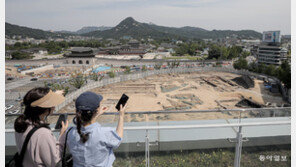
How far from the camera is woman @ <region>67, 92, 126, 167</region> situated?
4.99 feet

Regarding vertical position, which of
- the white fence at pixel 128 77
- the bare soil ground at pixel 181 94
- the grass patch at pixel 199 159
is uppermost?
the grass patch at pixel 199 159

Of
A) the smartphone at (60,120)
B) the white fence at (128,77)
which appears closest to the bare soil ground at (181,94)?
the white fence at (128,77)

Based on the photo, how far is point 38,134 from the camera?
4.85ft

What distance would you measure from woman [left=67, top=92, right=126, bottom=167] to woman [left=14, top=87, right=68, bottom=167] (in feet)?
0.46

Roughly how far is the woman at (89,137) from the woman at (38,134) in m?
0.14

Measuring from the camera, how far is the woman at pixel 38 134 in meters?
1.48

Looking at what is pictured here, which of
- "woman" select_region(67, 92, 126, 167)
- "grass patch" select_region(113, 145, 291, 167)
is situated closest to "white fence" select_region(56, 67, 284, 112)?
"grass patch" select_region(113, 145, 291, 167)

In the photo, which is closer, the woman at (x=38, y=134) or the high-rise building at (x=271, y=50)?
the woman at (x=38, y=134)

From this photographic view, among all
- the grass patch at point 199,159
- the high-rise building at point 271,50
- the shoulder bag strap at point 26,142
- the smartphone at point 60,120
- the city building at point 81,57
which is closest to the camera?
the shoulder bag strap at point 26,142

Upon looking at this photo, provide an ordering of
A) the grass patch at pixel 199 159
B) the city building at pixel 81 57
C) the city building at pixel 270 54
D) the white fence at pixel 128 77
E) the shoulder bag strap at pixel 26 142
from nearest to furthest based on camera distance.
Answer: the shoulder bag strap at pixel 26 142 → the grass patch at pixel 199 159 → the white fence at pixel 128 77 → the city building at pixel 81 57 → the city building at pixel 270 54

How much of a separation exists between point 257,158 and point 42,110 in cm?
280

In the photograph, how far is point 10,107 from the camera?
58.9 feet

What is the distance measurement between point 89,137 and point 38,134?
15.8 inches

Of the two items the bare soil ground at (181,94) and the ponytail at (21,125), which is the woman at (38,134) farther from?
the bare soil ground at (181,94)
